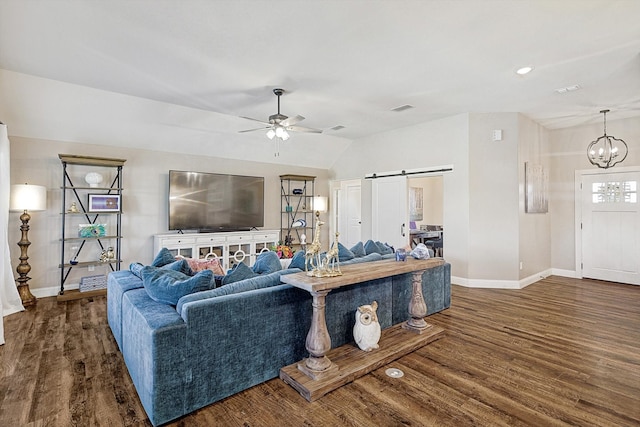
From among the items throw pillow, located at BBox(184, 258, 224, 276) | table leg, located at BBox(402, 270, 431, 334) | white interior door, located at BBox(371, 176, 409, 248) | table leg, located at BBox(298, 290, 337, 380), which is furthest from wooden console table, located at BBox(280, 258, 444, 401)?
white interior door, located at BBox(371, 176, 409, 248)

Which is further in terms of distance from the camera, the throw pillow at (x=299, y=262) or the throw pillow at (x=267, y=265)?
the throw pillow at (x=299, y=262)

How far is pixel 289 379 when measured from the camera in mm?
2379

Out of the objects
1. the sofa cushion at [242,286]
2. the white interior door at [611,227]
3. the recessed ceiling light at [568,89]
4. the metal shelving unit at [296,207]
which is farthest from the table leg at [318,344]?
the white interior door at [611,227]

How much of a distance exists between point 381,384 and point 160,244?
4528mm

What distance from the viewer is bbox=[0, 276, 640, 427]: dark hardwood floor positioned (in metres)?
2.03

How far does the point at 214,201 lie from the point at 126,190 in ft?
4.87

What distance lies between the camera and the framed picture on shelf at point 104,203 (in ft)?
16.4

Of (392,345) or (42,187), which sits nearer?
(392,345)

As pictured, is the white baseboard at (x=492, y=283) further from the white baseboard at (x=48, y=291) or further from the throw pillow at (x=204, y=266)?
the white baseboard at (x=48, y=291)

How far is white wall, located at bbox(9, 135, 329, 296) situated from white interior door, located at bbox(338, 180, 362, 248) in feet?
6.13

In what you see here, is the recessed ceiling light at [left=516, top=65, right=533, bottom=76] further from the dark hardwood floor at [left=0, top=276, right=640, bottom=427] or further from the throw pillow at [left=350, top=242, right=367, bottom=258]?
the dark hardwood floor at [left=0, top=276, right=640, bottom=427]

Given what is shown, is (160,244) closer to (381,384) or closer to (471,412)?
(381,384)

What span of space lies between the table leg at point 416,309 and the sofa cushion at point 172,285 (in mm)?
1988

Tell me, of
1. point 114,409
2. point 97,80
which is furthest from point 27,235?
point 114,409
